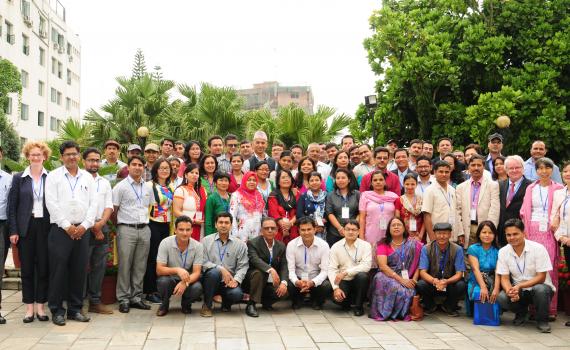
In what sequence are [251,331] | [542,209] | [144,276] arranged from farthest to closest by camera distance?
[144,276]
[542,209]
[251,331]

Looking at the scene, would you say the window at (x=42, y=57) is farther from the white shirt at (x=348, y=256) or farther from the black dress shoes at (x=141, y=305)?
the white shirt at (x=348, y=256)

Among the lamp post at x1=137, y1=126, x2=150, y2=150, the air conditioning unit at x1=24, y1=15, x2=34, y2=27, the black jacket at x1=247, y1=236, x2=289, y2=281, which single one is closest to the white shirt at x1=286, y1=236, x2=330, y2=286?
the black jacket at x1=247, y1=236, x2=289, y2=281

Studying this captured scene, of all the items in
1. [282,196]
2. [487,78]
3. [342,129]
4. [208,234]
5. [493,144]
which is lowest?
[208,234]

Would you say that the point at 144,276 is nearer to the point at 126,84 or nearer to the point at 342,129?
the point at 342,129

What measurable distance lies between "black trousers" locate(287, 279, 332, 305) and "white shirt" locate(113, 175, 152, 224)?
1.91 m

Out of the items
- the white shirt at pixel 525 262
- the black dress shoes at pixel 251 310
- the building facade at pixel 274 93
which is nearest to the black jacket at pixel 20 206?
the black dress shoes at pixel 251 310

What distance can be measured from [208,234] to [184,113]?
948 cm

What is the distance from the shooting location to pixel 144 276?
7.01 m

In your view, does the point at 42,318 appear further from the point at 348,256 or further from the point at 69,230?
the point at 348,256

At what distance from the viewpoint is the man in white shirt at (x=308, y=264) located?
6656mm

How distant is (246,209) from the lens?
697 centimetres

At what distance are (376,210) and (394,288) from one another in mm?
1012

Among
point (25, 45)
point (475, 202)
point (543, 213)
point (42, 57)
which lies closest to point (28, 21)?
point (25, 45)

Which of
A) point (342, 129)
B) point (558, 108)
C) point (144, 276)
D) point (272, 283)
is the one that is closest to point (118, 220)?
point (144, 276)
